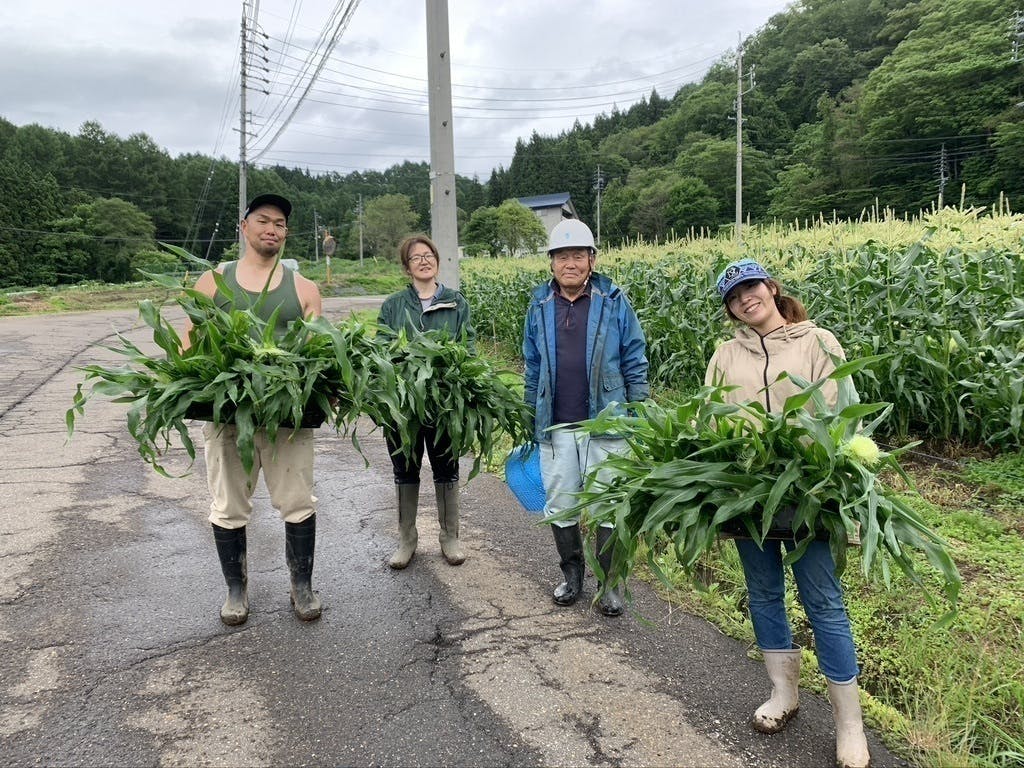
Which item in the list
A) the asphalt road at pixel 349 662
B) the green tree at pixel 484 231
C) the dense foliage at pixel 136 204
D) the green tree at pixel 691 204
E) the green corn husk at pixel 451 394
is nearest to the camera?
the asphalt road at pixel 349 662

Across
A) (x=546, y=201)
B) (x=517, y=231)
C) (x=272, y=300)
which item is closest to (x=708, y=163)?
(x=517, y=231)

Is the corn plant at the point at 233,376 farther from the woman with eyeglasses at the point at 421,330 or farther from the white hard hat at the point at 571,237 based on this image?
the white hard hat at the point at 571,237

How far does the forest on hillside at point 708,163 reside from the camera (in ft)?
136

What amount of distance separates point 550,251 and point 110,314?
24606mm

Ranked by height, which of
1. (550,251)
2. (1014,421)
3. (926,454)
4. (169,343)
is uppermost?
(550,251)

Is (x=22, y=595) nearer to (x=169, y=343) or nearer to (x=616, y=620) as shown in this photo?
(x=169, y=343)

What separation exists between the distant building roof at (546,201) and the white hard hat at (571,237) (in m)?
71.1

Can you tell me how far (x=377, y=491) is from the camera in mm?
5434

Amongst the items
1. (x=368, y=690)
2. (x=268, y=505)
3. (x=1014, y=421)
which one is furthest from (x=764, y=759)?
(x=268, y=505)

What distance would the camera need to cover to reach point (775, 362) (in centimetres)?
244

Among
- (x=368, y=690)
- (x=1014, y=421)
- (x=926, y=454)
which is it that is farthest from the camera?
(x=926, y=454)

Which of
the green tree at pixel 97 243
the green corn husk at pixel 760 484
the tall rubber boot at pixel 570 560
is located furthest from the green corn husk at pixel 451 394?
the green tree at pixel 97 243

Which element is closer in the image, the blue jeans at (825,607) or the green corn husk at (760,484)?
the green corn husk at (760,484)

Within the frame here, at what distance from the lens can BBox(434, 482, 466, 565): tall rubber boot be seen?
3.99 metres
